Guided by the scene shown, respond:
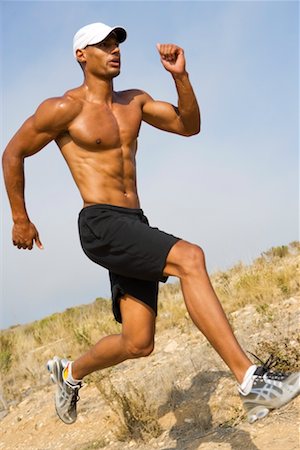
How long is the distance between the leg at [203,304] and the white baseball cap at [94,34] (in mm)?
1732

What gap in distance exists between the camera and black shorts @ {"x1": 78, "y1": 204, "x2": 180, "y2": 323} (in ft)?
13.5

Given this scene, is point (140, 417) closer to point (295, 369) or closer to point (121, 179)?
point (295, 369)

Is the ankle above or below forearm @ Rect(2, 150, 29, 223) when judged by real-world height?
below

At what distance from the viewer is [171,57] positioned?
4.50m

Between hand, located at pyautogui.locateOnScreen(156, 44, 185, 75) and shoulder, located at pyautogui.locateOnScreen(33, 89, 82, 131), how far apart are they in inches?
27.5

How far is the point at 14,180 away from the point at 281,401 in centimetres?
241

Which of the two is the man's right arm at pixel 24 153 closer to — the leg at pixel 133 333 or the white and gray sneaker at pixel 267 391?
the leg at pixel 133 333

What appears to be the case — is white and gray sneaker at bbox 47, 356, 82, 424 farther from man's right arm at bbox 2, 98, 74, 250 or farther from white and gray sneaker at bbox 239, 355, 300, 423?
white and gray sneaker at bbox 239, 355, 300, 423

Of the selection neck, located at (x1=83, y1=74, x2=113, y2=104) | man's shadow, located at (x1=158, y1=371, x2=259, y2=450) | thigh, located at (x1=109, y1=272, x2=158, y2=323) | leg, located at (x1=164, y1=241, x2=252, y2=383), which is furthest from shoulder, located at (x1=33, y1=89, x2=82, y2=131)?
man's shadow, located at (x1=158, y1=371, x2=259, y2=450)

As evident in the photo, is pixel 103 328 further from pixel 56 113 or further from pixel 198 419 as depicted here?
pixel 56 113

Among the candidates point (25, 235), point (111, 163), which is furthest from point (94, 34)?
point (25, 235)

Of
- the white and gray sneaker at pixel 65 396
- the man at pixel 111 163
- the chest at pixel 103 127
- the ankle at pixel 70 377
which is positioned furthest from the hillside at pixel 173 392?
the chest at pixel 103 127

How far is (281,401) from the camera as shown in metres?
3.48

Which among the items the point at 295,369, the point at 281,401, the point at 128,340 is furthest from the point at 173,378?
the point at 281,401
